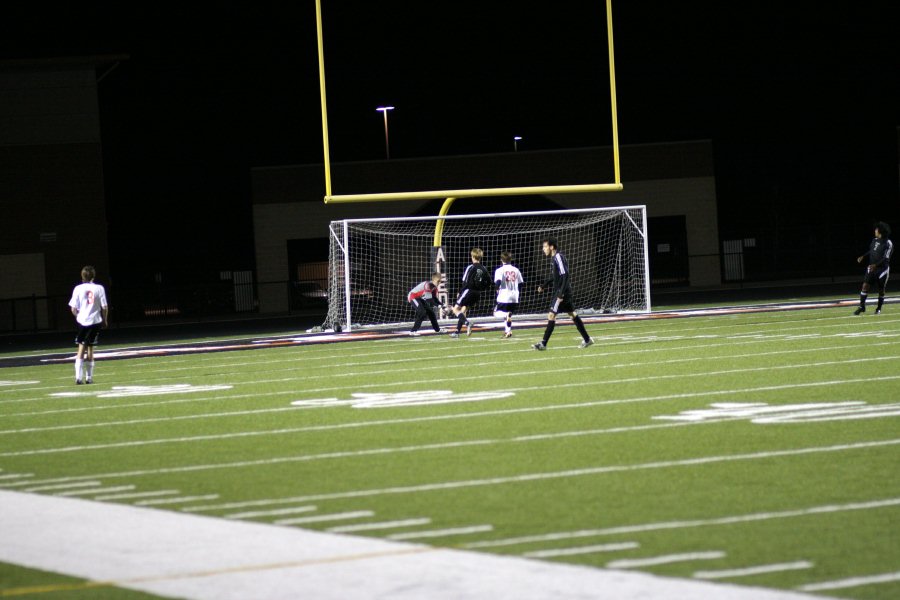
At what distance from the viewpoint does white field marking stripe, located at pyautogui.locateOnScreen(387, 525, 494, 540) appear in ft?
24.2

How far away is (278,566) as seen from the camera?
6680 millimetres

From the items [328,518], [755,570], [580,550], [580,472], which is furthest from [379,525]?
[755,570]

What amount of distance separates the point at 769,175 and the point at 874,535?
2860 inches

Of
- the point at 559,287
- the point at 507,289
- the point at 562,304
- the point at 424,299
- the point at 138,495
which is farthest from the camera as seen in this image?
the point at 424,299

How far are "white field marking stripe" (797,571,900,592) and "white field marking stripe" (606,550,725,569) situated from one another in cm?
67

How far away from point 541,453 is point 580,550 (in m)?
3.66

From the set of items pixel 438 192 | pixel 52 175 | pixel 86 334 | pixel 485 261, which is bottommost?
pixel 86 334

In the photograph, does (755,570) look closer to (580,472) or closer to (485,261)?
(580,472)

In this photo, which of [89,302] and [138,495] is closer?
[138,495]

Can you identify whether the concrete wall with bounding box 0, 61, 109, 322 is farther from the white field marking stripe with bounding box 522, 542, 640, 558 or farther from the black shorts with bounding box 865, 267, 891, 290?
the white field marking stripe with bounding box 522, 542, 640, 558

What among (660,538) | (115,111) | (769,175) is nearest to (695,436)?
(660,538)

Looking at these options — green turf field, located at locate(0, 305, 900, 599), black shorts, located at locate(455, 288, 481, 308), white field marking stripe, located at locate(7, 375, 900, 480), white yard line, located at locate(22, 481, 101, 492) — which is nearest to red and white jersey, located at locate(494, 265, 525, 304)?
black shorts, located at locate(455, 288, 481, 308)

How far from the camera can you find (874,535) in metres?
7.05

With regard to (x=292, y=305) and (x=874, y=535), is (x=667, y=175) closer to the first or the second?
(x=292, y=305)
